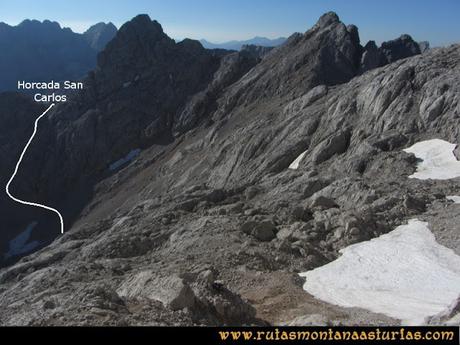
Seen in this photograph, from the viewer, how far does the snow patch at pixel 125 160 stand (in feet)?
387

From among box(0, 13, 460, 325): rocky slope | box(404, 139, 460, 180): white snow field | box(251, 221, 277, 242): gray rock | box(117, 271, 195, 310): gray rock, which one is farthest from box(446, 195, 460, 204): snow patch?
box(117, 271, 195, 310): gray rock

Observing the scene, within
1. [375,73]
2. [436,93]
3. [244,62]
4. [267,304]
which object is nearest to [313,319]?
[267,304]

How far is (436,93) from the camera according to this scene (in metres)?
48.6

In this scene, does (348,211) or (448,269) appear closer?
(448,269)

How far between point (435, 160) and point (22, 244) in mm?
84874

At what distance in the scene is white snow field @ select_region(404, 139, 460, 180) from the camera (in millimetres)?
37875

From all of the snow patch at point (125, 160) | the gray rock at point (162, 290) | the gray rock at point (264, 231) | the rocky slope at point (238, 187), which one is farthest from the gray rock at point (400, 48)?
the gray rock at point (162, 290)

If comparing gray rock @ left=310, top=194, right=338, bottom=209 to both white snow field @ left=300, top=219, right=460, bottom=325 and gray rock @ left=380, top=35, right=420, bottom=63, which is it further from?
gray rock @ left=380, top=35, right=420, bottom=63

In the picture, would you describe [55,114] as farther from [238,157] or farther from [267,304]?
[267,304]

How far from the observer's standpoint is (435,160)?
40.5 metres

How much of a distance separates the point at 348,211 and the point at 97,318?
20245mm

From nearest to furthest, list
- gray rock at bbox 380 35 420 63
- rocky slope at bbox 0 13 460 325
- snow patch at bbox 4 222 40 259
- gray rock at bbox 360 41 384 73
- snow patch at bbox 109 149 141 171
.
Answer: rocky slope at bbox 0 13 460 325, snow patch at bbox 4 222 40 259, gray rock at bbox 360 41 384 73, snow patch at bbox 109 149 141 171, gray rock at bbox 380 35 420 63

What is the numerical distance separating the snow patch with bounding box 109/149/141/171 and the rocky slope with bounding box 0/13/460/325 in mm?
817

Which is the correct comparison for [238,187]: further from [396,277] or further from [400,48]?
[400,48]
